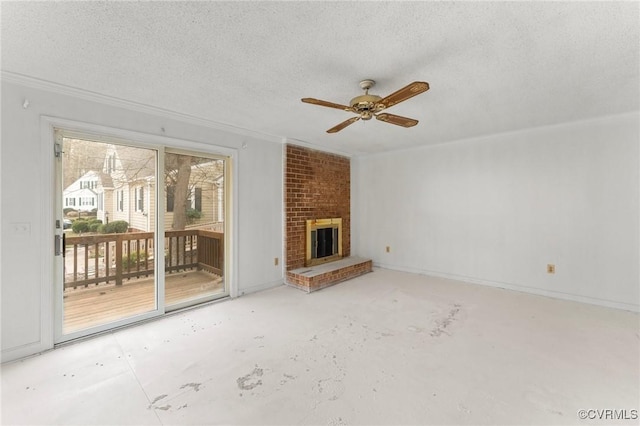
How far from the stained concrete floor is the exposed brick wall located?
51.9 inches

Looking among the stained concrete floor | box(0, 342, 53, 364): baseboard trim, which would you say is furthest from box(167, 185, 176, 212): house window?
box(0, 342, 53, 364): baseboard trim

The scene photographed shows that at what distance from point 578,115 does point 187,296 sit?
5040mm

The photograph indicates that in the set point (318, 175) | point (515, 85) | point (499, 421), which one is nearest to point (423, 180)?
point (318, 175)

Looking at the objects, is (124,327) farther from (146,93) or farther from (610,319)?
(610,319)

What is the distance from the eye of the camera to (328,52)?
183cm

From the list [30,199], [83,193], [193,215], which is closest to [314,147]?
[193,215]

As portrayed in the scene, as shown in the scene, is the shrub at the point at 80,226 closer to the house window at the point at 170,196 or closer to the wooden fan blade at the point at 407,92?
the house window at the point at 170,196

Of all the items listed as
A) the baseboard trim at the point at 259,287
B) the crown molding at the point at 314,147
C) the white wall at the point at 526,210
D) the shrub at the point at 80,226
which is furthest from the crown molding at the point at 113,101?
the white wall at the point at 526,210

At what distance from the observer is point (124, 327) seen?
2.66 m

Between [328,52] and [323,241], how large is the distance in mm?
3312

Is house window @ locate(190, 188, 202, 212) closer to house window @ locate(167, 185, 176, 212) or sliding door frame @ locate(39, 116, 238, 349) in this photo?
house window @ locate(167, 185, 176, 212)

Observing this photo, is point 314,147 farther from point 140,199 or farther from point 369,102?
point 140,199

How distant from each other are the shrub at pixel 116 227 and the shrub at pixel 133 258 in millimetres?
271

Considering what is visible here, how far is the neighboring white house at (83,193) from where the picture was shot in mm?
2430
